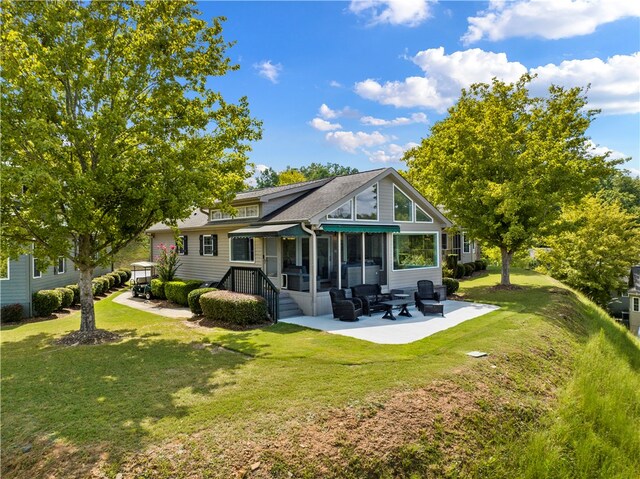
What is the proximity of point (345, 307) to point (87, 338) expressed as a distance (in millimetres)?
7216

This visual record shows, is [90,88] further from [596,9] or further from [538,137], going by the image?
[538,137]

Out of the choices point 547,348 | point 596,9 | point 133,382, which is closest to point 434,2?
point 596,9

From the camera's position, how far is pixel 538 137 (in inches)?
730

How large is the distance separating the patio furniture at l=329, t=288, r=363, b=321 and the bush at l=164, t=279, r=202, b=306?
22.9 feet

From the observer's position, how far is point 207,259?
60.3 feet

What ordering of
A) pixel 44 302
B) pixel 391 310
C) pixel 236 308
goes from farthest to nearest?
pixel 44 302 → pixel 391 310 → pixel 236 308

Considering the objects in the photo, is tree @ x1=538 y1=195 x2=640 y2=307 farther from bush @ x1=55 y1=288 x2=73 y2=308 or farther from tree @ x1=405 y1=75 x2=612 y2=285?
bush @ x1=55 y1=288 x2=73 y2=308

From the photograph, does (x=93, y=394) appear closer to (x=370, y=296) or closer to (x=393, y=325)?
(x=393, y=325)

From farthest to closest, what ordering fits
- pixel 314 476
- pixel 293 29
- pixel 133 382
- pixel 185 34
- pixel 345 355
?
pixel 293 29
pixel 185 34
pixel 345 355
pixel 133 382
pixel 314 476

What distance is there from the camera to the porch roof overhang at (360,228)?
13285 mm

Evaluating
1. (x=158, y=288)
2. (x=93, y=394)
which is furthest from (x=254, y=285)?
(x=158, y=288)

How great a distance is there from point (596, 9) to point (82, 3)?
14.6 m

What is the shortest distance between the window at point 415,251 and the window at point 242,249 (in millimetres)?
6030

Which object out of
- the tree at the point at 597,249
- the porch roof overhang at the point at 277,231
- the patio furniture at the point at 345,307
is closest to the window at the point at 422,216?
the patio furniture at the point at 345,307
